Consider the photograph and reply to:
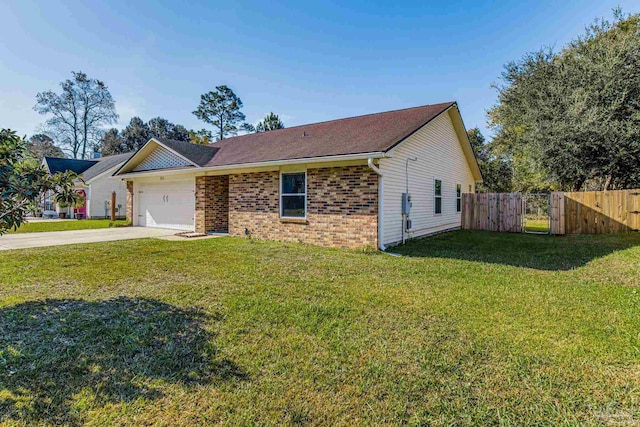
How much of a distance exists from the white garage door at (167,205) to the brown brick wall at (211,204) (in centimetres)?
87

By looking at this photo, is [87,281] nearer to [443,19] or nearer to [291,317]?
[291,317]

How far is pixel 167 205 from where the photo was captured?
1436 centimetres

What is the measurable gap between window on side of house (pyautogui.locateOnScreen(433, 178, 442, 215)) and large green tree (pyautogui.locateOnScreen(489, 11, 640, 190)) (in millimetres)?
5936

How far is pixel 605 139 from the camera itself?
13.0 metres

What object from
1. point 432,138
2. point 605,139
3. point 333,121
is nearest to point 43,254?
point 333,121

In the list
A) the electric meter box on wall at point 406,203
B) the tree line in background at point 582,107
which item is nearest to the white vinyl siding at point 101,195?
the electric meter box on wall at point 406,203

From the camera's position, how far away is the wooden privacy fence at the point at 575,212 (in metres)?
11.9

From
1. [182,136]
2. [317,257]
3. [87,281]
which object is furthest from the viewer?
[182,136]

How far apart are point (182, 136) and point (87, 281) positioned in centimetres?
4407

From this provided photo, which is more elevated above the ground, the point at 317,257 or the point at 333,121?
the point at 333,121

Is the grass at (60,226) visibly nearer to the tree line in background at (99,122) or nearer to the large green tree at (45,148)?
the tree line in background at (99,122)

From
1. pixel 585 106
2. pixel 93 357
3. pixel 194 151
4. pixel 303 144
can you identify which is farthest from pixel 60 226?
pixel 585 106

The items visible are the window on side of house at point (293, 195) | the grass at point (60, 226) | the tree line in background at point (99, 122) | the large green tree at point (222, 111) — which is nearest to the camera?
the window on side of house at point (293, 195)

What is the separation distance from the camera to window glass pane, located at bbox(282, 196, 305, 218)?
9.85 meters
